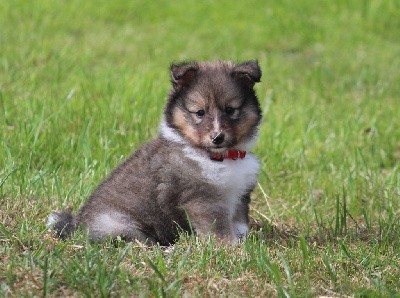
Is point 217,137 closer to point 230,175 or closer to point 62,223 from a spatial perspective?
point 230,175

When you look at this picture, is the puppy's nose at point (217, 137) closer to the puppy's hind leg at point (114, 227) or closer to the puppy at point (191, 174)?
the puppy at point (191, 174)

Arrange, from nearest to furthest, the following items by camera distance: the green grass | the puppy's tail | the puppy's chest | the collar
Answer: the green grass, the puppy's tail, the puppy's chest, the collar

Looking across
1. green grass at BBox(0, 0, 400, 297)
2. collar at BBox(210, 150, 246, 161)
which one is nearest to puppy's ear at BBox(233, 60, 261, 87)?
collar at BBox(210, 150, 246, 161)

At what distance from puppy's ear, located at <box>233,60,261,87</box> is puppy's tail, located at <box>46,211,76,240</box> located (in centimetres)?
155

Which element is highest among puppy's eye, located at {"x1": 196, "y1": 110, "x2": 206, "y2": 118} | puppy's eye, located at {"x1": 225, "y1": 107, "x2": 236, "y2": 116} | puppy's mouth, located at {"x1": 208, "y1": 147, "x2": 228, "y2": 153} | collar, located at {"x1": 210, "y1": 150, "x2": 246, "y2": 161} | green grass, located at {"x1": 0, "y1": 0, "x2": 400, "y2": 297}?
puppy's eye, located at {"x1": 225, "y1": 107, "x2": 236, "y2": 116}

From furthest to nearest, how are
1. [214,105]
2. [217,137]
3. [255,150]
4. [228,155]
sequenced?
[255,150], [228,155], [214,105], [217,137]

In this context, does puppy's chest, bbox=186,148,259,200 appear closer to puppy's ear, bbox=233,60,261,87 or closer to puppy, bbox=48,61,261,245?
puppy, bbox=48,61,261,245

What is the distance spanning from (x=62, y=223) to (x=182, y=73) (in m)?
1.33

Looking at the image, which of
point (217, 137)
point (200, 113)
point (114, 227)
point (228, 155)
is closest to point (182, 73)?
point (200, 113)

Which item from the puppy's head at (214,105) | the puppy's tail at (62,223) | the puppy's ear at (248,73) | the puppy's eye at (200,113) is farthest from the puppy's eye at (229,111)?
the puppy's tail at (62,223)

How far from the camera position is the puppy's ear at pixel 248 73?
239 inches

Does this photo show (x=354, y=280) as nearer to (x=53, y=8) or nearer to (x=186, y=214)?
(x=186, y=214)

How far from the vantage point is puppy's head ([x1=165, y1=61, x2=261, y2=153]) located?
19.4 ft

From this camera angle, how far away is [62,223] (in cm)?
593
